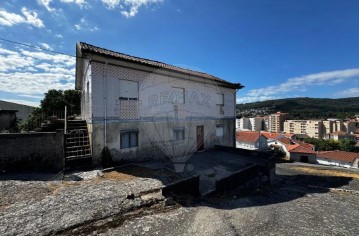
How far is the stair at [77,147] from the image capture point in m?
8.95

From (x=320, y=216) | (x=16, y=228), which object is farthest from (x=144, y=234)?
(x=320, y=216)

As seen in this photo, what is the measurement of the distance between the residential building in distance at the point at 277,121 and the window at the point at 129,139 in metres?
120

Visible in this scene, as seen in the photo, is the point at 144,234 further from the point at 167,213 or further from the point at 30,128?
the point at 30,128

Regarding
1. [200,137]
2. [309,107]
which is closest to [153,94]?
[200,137]

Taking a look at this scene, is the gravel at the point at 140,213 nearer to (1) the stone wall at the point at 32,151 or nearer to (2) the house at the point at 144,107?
(1) the stone wall at the point at 32,151

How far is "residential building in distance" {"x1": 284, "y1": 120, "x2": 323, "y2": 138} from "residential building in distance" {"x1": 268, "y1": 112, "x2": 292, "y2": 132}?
2.90 metres

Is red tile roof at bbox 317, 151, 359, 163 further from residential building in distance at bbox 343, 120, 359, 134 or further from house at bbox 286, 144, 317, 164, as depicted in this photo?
residential building in distance at bbox 343, 120, 359, 134

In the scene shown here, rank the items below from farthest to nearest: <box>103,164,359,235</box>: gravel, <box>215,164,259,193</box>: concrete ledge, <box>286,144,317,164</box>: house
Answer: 1. <box>286,144,317,164</box>: house
2. <box>215,164,259,193</box>: concrete ledge
3. <box>103,164,359,235</box>: gravel

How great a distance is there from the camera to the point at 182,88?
13773mm

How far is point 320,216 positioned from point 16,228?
8517mm

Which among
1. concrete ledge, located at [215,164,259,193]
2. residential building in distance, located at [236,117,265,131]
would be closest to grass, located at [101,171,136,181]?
concrete ledge, located at [215,164,259,193]

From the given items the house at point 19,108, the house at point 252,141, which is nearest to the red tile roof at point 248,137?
the house at point 252,141

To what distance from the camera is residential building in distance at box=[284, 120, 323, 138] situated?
3991 inches

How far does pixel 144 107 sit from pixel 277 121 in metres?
122
